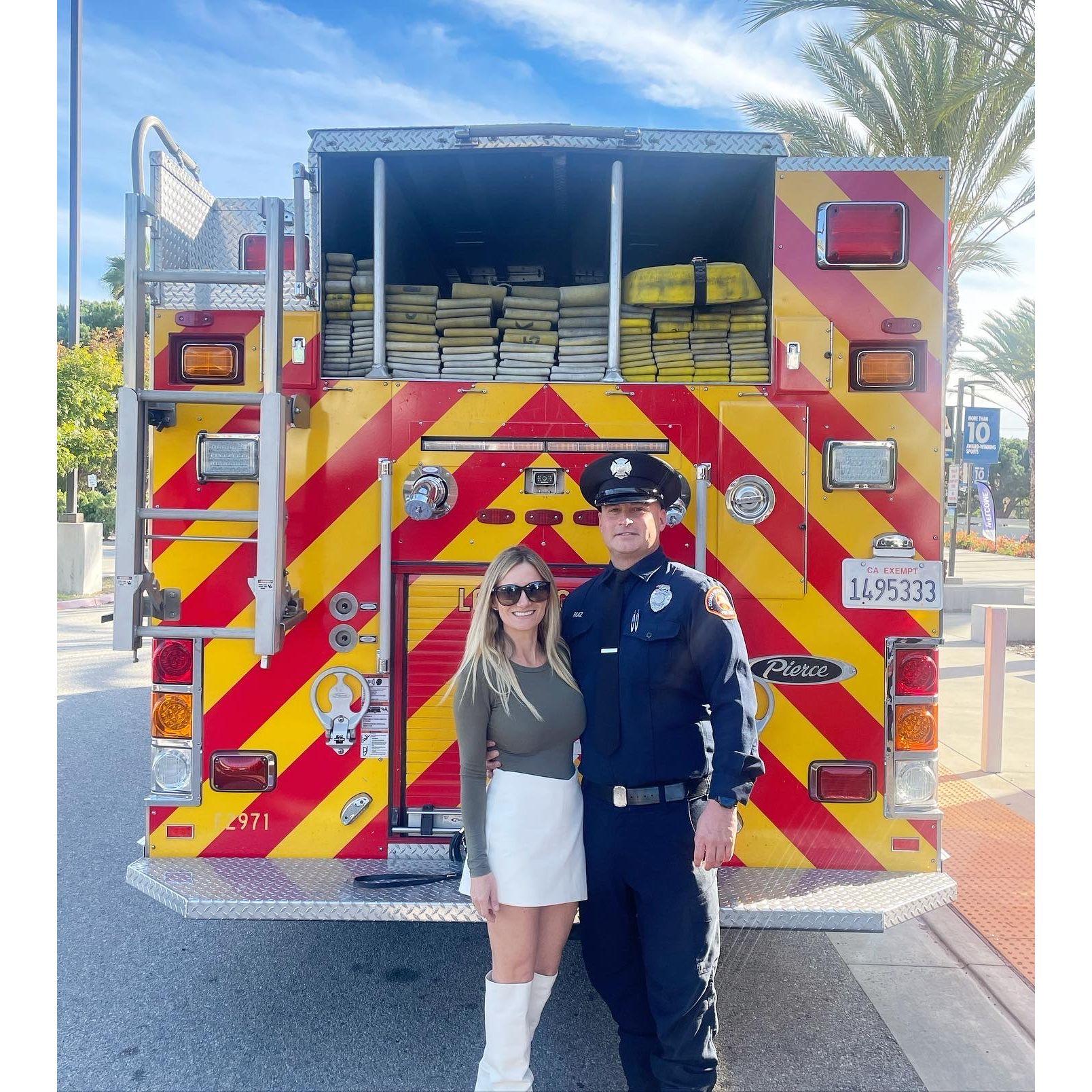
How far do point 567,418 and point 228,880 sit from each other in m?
2.10

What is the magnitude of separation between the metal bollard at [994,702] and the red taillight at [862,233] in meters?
4.58

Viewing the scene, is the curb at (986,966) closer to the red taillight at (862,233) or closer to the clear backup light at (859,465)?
the clear backup light at (859,465)

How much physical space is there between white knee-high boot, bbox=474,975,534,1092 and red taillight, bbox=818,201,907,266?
2782 millimetres

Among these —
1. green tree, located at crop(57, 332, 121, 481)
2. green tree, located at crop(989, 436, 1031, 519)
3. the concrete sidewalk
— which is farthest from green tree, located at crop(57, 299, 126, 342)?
green tree, located at crop(989, 436, 1031, 519)

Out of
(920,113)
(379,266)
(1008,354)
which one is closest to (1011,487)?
→ (1008,354)

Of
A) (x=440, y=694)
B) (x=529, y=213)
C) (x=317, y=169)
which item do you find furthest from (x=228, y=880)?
(x=529, y=213)

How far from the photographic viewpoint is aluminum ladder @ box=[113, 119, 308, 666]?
297 cm

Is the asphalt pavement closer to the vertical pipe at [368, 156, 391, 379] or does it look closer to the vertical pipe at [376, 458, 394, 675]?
the vertical pipe at [376, 458, 394, 675]

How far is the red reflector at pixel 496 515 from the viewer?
10.8 ft

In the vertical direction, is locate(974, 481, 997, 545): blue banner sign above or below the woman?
above

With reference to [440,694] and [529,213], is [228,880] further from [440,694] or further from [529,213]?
[529,213]

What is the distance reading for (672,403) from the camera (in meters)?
3.29

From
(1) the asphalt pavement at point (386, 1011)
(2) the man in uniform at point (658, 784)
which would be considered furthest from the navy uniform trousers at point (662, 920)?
(1) the asphalt pavement at point (386, 1011)

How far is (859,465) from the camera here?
3.27 m
